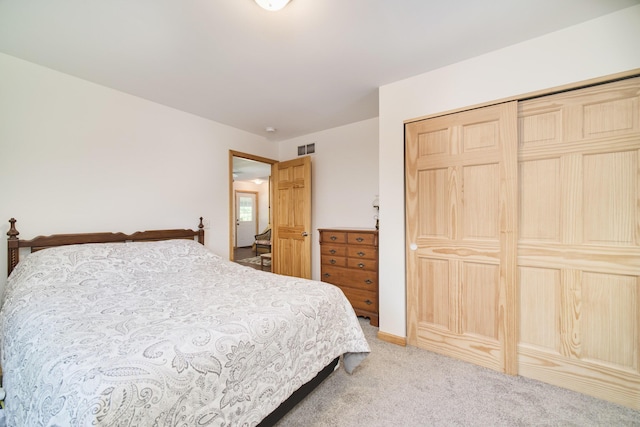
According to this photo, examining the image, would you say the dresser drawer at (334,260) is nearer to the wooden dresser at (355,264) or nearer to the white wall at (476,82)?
the wooden dresser at (355,264)

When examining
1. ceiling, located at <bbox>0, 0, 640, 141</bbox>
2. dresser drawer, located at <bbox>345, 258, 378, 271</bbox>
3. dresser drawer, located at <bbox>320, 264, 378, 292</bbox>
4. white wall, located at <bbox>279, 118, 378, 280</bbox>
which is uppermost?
ceiling, located at <bbox>0, 0, 640, 141</bbox>

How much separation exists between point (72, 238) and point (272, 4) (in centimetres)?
253

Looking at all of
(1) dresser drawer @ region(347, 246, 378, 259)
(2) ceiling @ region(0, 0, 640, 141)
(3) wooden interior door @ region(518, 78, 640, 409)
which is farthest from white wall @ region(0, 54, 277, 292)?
(3) wooden interior door @ region(518, 78, 640, 409)

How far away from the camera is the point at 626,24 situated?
5.30 ft

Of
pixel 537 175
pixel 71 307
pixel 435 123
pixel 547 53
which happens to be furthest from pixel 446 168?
pixel 71 307

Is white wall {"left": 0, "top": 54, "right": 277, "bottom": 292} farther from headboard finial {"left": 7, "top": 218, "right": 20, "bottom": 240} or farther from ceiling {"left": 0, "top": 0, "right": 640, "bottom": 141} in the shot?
ceiling {"left": 0, "top": 0, "right": 640, "bottom": 141}

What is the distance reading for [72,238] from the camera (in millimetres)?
2244

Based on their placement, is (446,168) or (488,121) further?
(446,168)

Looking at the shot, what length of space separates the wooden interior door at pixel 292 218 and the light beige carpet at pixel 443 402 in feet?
6.61

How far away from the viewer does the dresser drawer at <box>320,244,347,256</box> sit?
314 cm

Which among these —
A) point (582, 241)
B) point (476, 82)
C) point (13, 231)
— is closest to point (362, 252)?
point (582, 241)

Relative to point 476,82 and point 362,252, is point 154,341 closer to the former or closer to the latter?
point 362,252

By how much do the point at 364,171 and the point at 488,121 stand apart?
5.61ft

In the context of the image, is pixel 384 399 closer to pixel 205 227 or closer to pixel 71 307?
pixel 71 307
